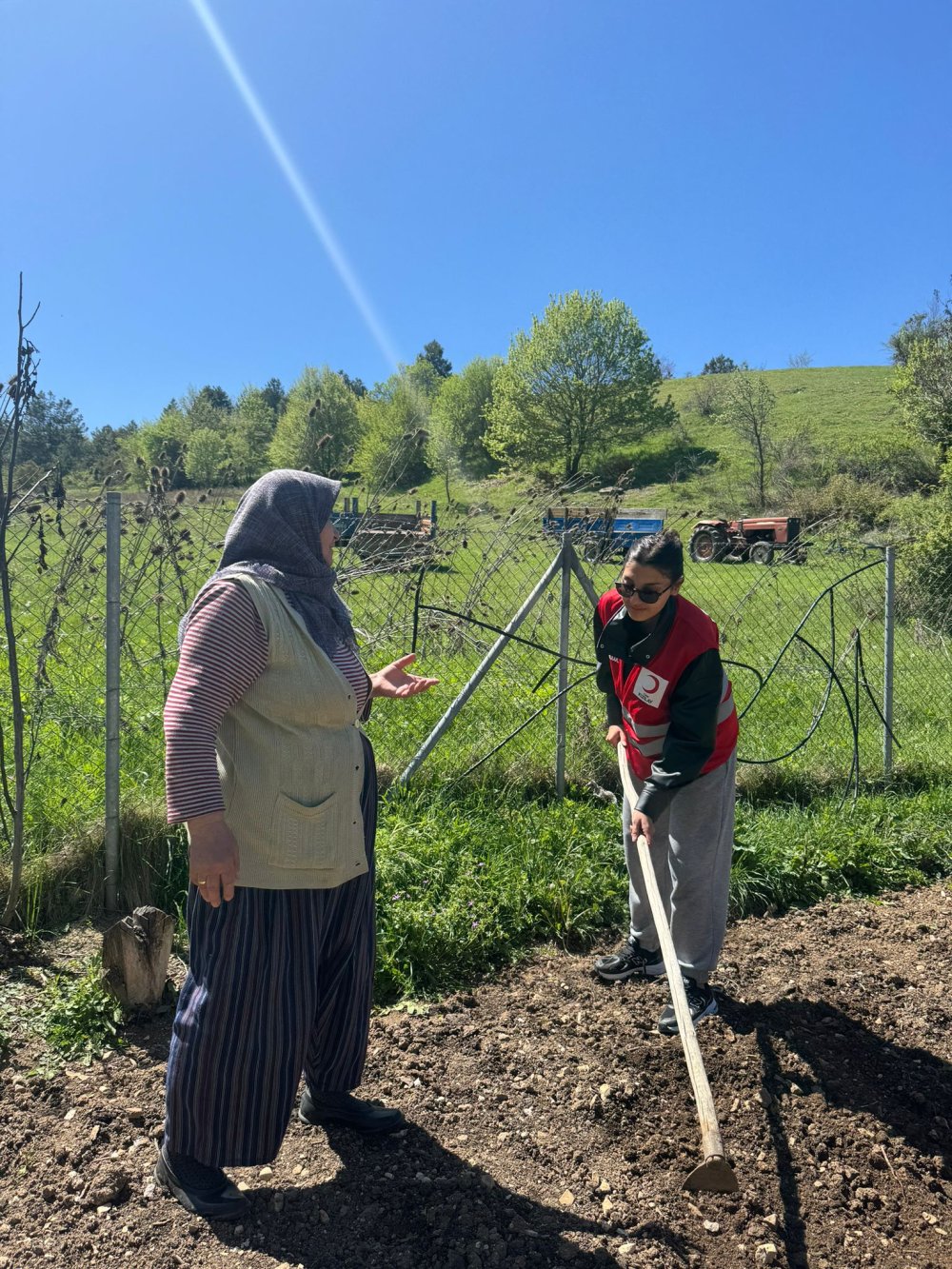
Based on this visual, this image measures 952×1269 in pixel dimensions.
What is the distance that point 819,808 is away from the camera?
495cm

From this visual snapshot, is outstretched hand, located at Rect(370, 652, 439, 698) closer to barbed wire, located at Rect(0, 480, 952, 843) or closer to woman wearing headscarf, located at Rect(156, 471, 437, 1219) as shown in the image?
woman wearing headscarf, located at Rect(156, 471, 437, 1219)

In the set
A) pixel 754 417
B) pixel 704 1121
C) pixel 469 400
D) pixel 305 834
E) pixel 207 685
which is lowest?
pixel 704 1121

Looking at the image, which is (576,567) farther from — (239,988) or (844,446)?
(844,446)

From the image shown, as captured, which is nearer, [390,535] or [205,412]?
[390,535]

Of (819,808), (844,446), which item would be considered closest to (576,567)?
(819,808)

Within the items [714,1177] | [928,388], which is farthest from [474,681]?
[928,388]

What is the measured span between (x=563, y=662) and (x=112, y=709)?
7.55 feet

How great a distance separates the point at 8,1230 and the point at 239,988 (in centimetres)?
82

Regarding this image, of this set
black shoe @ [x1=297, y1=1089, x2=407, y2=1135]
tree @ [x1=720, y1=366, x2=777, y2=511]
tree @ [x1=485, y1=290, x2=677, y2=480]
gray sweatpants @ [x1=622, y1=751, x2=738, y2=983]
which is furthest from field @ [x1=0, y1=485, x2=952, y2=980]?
tree @ [x1=485, y1=290, x2=677, y2=480]

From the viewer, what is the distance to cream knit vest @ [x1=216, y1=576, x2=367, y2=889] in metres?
1.83

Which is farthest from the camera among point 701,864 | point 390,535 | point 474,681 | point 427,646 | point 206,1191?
point 427,646

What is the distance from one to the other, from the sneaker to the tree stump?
5.23 feet

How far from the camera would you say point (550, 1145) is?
232cm

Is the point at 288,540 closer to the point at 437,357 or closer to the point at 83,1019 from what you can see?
the point at 83,1019
